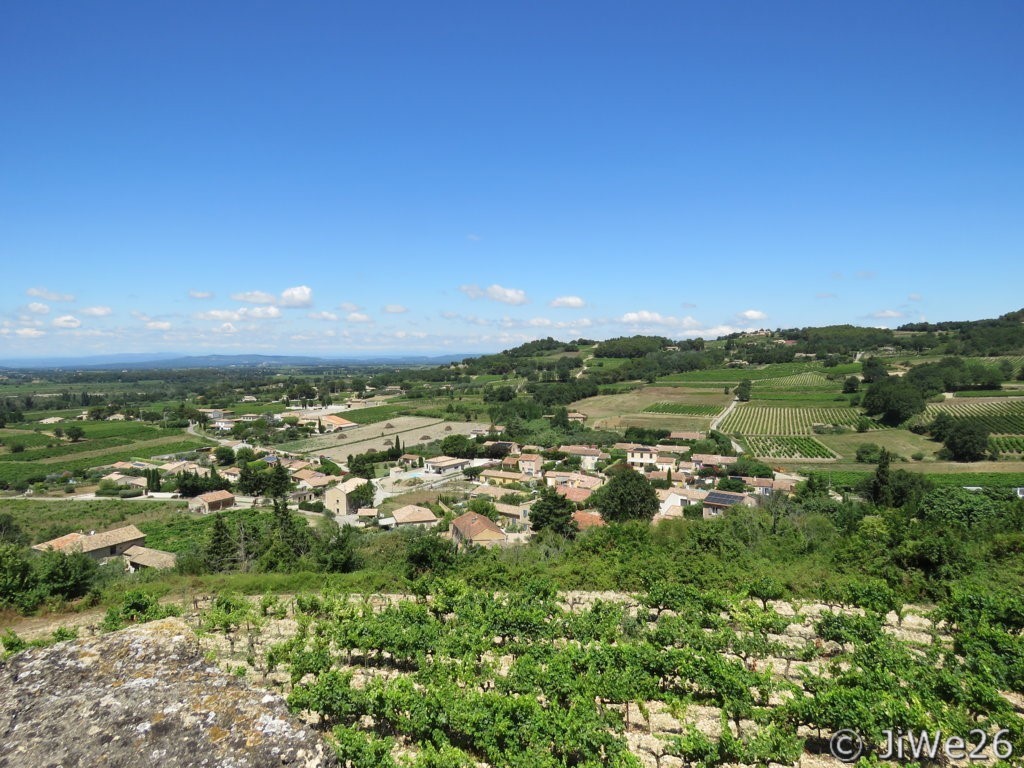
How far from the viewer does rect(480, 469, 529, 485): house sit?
45.0 m

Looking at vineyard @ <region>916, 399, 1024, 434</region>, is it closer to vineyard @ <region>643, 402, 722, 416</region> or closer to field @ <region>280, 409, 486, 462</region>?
vineyard @ <region>643, 402, 722, 416</region>

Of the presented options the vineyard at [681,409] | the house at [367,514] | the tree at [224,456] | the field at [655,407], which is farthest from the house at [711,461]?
the tree at [224,456]

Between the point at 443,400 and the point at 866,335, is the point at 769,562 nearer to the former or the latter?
the point at 443,400

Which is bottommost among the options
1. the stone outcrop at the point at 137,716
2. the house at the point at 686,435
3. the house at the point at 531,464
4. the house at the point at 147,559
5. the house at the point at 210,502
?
the house at the point at 210,502

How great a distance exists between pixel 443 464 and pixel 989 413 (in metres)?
58.8

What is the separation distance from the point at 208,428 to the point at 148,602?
3330 inches

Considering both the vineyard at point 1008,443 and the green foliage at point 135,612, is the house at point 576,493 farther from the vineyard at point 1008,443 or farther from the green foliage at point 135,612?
the vineyard at point 1008,443

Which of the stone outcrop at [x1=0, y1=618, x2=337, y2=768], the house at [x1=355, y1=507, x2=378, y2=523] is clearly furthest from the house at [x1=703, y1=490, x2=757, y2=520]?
the stone outcrop at [x1=0, y1=618, x2=337, y2=768]

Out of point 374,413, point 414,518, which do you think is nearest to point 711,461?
point 414,518

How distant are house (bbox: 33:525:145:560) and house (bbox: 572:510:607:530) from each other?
2606 cm

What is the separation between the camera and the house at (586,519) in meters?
29.0

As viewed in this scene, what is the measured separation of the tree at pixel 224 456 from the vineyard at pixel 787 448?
2341 inches

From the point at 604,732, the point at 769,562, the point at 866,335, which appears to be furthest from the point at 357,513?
the point at 866,335

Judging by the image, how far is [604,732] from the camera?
20.4 ft
